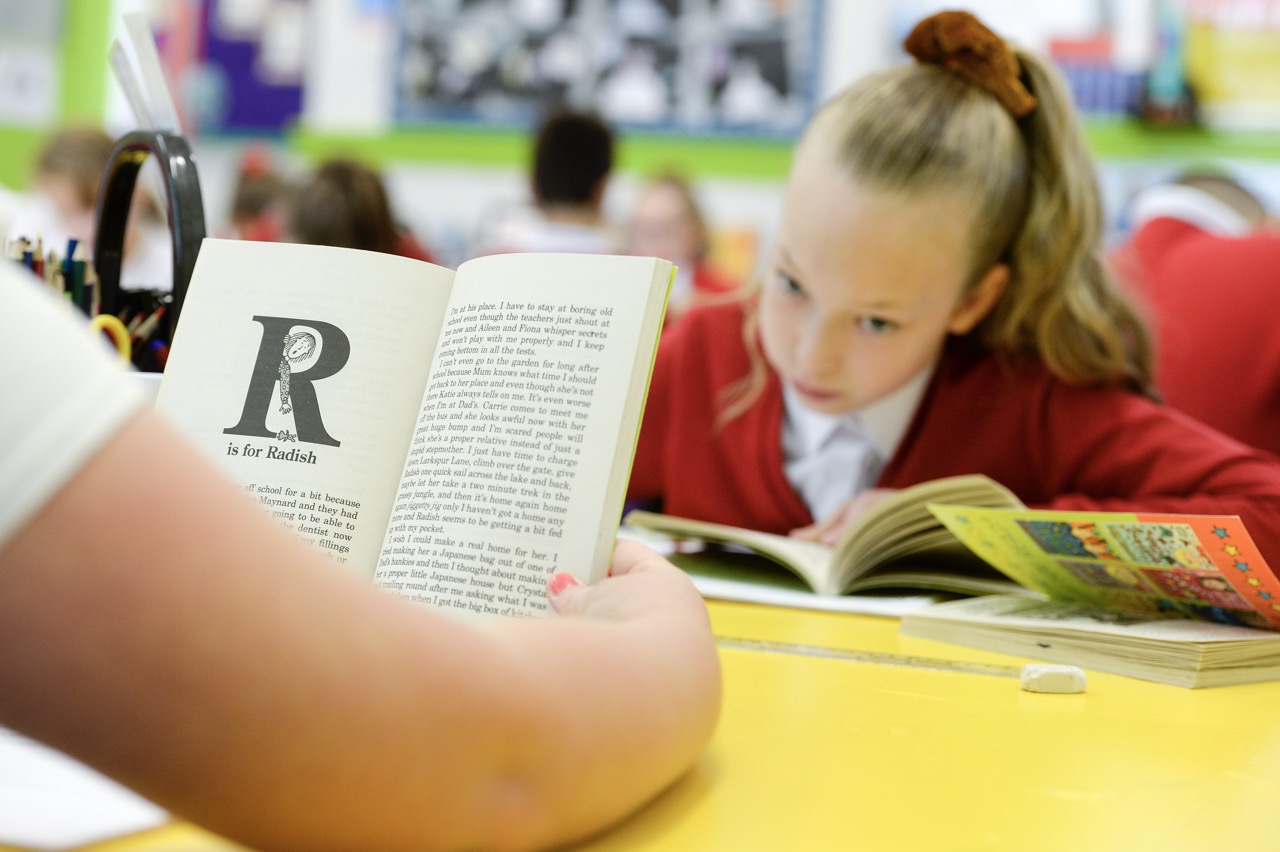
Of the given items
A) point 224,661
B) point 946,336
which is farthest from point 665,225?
point 224,661

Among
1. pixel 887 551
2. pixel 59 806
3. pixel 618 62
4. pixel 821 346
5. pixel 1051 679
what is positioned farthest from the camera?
pixel 618 62

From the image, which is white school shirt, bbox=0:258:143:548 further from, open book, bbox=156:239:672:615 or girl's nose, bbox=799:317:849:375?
girl's nose, bbox=799:317:849:375

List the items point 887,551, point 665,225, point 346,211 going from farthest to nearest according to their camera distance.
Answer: point 665,225 < point 346,211 < point 887,551

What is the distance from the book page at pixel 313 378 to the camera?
60cm

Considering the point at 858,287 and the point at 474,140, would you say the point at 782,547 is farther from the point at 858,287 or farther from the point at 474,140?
the point at 474,140

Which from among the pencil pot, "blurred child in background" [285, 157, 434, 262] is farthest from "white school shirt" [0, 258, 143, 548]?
"blurred child in background" [285, 157, 434, 262]

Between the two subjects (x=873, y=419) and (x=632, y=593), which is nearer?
(x=632, y=593)

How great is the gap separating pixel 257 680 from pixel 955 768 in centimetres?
34

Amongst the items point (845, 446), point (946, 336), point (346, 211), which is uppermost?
point (946, 336)

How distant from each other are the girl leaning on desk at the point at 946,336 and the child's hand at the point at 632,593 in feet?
2.09

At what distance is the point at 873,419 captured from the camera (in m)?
1.30

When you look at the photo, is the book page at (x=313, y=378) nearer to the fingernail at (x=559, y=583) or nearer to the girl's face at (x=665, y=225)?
the fingernail at (x=559, y=583)

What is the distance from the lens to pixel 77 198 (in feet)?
12.0

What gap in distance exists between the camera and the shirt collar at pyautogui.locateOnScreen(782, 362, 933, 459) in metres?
1.29
